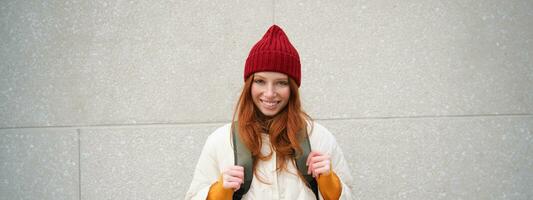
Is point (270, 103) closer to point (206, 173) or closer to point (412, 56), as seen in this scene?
point (206, 173)

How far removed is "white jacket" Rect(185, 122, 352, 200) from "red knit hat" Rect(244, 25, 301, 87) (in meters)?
0.32

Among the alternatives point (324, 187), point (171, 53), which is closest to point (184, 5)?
point (171, 53)

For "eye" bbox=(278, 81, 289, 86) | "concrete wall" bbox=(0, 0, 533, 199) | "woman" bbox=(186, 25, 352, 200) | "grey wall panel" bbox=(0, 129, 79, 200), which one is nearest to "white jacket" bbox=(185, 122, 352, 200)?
"woman" bbox=(186, 25, 352, 200)

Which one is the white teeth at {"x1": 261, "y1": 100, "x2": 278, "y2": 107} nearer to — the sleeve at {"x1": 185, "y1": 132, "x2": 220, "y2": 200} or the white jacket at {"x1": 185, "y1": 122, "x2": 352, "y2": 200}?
the white jacket at {"x1": 185, "y1": 122, "x2": 352, "y2": 200}

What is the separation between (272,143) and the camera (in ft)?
5.82

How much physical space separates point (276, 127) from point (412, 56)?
166cm

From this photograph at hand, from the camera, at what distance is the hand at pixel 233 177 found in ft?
5.06

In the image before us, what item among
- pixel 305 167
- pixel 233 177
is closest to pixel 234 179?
pixel 233 177

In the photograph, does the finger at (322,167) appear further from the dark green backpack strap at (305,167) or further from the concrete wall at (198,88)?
the concrete wall at (198,88)

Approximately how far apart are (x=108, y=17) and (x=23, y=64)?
→ 75 cm

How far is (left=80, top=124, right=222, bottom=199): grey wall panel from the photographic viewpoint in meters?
2.86

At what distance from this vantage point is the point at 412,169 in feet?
9.68

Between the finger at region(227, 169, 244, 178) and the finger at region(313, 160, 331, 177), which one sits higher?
the finger at region(313, 160, 331, 177)

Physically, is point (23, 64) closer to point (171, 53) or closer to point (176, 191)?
point (171, 53)
